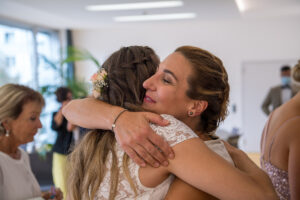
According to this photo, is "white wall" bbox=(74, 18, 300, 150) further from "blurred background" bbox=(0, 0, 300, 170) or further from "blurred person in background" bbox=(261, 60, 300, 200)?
"blurred person in background" bbox=(261, 60, 300, 200)

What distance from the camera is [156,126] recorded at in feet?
3.94

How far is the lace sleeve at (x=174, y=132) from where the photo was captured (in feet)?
3.75

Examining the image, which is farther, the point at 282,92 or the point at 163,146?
the point at 282,92

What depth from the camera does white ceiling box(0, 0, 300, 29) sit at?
19.0 feet

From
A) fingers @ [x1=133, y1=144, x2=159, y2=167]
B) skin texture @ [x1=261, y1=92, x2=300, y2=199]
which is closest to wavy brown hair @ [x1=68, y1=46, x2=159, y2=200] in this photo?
fingers @ [x1=133, y1=144, x2=159, y2=167]

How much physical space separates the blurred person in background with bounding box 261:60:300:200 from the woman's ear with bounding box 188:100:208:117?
1.58 ft

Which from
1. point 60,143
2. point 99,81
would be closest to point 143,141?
point 99,81

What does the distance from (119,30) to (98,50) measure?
764 millimetres

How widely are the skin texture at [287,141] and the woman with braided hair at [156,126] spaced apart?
292 millimetres

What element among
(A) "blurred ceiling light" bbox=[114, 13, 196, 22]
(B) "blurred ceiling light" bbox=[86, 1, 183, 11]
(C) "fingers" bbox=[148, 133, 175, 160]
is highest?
(B) "blurred ceiling light" bbox=[86, 1, 183, 11]

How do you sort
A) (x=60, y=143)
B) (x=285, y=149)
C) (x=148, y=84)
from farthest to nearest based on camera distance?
(x=60, y=143), (x=285, y=149), (x=148, y=84)

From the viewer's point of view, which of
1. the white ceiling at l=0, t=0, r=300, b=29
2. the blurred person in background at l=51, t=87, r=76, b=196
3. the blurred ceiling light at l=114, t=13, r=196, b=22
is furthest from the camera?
the blurred ceiling light at l=114, t=13, r=196, b=22

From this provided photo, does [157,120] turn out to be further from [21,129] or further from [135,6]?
[135,6]

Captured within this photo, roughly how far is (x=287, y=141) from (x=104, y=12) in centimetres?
560
